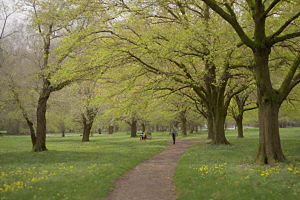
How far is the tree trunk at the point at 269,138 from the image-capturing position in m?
10.6

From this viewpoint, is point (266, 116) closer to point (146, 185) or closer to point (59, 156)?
point (146, 185)

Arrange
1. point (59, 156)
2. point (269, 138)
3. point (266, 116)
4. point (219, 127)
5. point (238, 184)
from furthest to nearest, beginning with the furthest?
point (219, 127), point (59, 156), point (266, 116), point (269, 138), point (238, 184)

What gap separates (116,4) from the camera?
1202cm

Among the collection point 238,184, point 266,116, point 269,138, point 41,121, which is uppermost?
point 266,116

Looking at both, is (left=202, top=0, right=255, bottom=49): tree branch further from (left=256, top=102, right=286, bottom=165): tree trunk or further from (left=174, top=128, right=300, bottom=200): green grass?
(left=174, top=128, right=300, bottom=200): green grass

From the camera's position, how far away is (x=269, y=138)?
1065 centimetres

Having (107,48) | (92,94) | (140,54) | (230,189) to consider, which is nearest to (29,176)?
(230,189)

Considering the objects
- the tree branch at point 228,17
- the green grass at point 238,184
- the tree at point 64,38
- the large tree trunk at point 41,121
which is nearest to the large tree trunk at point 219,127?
the tree branch at point 228,17

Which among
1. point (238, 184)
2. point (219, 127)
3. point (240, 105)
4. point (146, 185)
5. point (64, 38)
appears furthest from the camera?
point (240, 105)

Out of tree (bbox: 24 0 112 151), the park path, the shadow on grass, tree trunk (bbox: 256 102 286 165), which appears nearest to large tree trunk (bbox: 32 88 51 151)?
tree (bbox: 24 0 112 151)

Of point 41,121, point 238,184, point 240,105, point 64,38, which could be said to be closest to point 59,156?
point 41,121

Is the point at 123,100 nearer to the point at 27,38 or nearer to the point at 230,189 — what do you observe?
the point at 27,38

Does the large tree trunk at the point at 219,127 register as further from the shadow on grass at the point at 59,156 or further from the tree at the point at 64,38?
the tree at the point at 64,38

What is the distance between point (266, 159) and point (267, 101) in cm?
252
